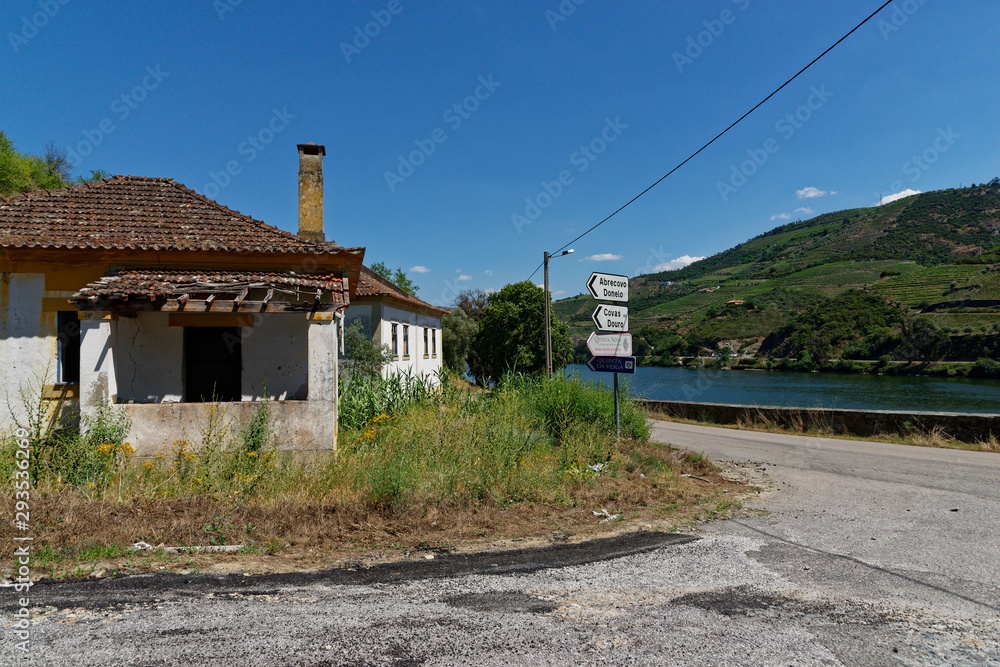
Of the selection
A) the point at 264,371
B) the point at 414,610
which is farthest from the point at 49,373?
the point at 414,610

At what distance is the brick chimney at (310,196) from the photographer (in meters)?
12.7

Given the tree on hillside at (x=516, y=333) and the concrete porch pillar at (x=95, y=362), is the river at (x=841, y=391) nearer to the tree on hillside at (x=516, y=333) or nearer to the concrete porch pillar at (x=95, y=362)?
the tree on hillside at (x=516, y=333)

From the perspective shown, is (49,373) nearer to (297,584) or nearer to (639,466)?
(297,584)

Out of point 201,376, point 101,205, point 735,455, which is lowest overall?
point 735,455

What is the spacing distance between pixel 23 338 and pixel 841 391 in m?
50.0

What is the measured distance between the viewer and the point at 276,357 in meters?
10.2

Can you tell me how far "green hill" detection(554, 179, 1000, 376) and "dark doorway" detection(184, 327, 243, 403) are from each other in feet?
147

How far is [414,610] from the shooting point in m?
3.49

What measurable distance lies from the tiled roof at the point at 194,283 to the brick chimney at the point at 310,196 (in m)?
3.27

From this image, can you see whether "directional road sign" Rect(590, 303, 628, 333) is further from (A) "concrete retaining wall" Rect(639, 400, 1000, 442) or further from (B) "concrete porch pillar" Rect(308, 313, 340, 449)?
(A) "concrete retaining wall" Rect(639, 400, 1000, 442)

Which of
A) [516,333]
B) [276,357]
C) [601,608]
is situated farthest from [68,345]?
[516,333]

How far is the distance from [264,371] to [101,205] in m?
4.94

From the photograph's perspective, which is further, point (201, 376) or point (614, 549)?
point (201, 376)

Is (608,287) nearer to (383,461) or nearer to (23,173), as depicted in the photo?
(383,461)
